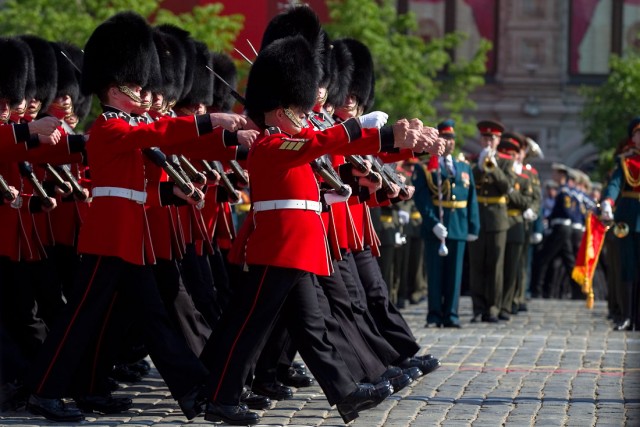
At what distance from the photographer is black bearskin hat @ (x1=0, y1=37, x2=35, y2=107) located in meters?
8.29

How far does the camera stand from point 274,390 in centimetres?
834

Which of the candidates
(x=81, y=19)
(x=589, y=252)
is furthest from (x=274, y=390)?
(x=81, y=19)

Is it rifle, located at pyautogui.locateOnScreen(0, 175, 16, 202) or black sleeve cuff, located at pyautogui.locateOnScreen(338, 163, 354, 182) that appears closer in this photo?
rifle, located at pyautogui.locateOnScreen(0, 175, 16, 202)

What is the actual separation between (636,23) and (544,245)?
68.1 ft

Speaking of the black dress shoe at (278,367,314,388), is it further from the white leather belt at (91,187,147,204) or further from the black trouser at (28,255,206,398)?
the white leather belt at (91,187,147,204)

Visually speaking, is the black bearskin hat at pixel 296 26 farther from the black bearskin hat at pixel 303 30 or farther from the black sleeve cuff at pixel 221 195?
the black sleeve cuff at pixel 221 195

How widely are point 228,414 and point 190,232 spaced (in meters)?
1.51

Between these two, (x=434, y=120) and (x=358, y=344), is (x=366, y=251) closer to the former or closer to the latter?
(x=358, y=344)

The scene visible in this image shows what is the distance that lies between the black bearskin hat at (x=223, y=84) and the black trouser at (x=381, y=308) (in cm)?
157

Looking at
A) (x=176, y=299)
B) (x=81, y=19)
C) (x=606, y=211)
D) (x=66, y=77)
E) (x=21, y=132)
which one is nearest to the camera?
(x=21, y=132)

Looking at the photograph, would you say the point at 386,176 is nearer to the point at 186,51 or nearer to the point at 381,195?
the point at 381,195

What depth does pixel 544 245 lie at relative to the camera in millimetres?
19531

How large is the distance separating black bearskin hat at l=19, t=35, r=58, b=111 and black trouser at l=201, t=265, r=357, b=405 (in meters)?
2.04

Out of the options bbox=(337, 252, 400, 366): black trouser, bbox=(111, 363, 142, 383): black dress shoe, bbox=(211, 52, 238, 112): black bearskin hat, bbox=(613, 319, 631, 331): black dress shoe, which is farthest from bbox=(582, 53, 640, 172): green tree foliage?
bbox=(337, 252, 400, 366): black trouser
